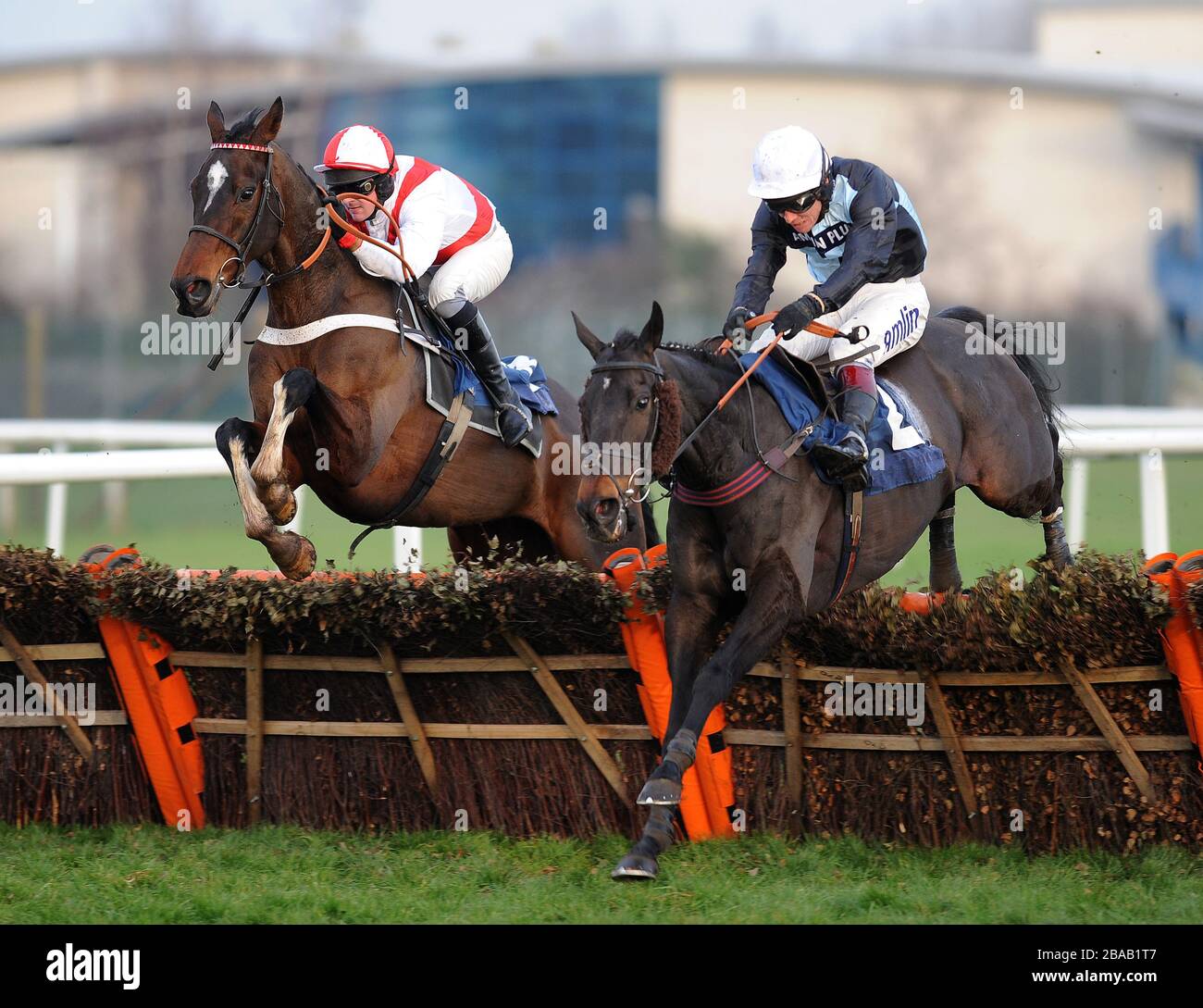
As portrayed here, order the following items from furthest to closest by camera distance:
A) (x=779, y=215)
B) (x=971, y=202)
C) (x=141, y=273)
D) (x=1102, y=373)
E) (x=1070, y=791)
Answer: (x=971, y=202), (x=141, y=273), (x=1102, y=373), (x=779, y=215), (x=1070, y=791)

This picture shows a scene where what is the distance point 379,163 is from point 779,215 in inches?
54.8

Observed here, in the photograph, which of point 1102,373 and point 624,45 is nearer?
point 1102,373

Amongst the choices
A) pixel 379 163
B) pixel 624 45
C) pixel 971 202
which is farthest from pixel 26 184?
pixel 379 163

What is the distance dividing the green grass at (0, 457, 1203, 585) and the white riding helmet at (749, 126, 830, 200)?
14.3 ft

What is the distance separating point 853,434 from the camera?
15.4 feet

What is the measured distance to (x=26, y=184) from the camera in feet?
83.2

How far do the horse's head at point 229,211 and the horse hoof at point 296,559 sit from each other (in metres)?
0.79

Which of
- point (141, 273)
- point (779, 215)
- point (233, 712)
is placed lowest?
point (233, 712)

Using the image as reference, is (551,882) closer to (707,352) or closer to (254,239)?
(707,352)

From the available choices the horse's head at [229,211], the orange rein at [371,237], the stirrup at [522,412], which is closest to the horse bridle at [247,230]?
the horse's head at [229,211]

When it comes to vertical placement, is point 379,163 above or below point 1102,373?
below

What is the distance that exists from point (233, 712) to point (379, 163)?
1938 mm
